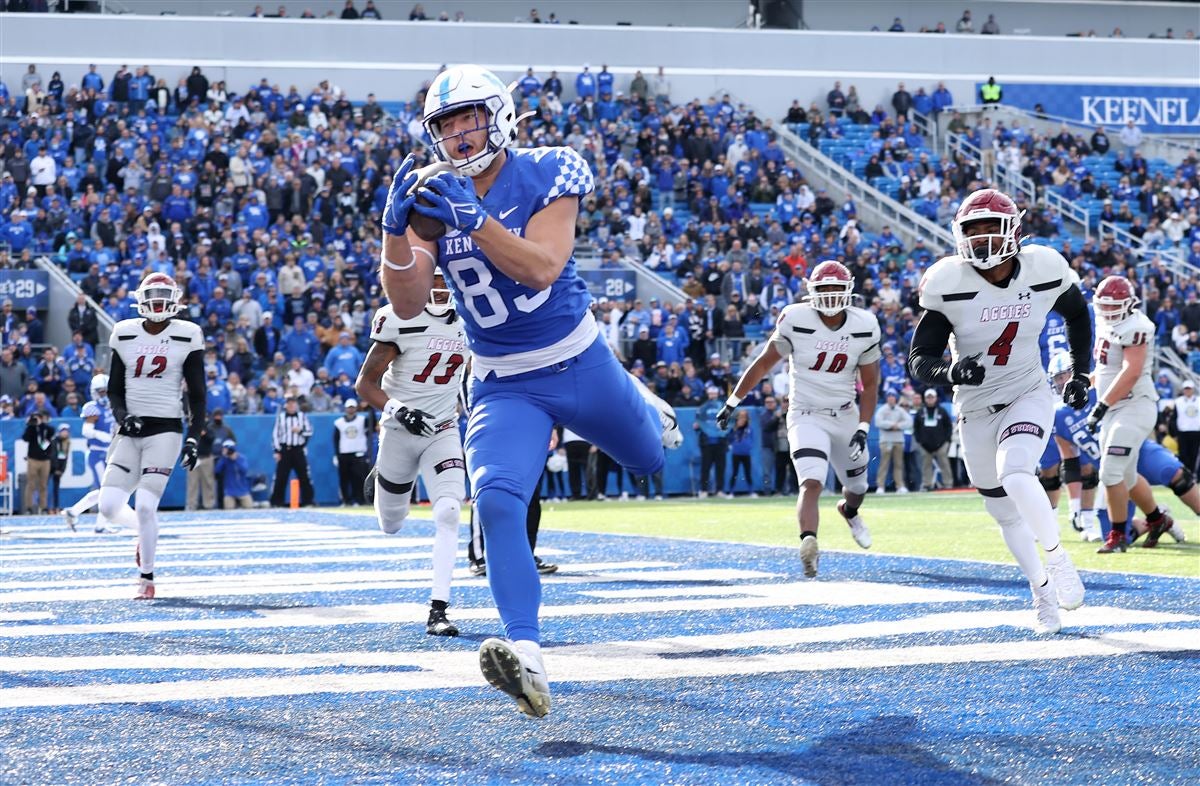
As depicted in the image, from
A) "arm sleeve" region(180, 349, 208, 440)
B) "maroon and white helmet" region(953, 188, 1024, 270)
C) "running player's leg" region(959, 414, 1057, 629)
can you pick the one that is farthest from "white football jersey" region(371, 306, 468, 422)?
"maroon and white helmet" region(953, 188, 1024, 270)

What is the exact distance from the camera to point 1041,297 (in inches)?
275

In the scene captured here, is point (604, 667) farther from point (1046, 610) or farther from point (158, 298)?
point (158, 298)

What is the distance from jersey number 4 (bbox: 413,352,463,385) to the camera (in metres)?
8.65

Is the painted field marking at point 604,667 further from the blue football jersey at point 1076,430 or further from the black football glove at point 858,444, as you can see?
the blue football jersey at point 1076,430

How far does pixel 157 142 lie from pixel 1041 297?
2197 centimetres

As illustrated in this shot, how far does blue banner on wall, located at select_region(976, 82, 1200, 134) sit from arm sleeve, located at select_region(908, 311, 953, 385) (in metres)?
31.0

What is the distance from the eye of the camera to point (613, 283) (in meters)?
25.6

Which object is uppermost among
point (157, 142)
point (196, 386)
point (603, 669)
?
point (157, 142)

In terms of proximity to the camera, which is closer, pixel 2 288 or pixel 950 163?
pixel 2 288

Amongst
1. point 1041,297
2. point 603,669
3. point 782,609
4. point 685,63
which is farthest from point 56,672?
point 685,63

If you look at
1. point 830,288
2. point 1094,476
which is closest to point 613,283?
point 1094,476

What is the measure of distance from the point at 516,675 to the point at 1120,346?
7.60m

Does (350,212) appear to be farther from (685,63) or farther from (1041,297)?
(1041,297)

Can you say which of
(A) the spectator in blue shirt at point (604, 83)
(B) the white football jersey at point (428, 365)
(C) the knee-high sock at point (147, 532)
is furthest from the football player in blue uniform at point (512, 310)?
(A) the spectator in blue shirt at point (604, 83)
